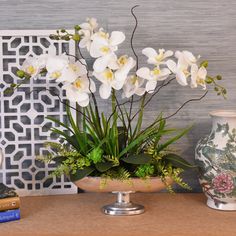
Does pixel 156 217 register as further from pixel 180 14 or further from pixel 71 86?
pixel 180 14

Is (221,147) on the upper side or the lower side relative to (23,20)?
lower

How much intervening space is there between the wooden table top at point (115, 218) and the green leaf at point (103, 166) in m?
0.15

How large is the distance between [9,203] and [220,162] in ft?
2.10

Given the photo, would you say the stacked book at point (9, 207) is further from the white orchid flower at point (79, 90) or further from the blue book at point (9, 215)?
the white orchid flower at point (79, 90)

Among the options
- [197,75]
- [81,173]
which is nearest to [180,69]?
[197,75]

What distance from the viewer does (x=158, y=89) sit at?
1.73 m

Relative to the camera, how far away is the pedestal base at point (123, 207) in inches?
59.8

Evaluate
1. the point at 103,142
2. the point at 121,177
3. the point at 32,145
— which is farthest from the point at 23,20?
the point at 121,177

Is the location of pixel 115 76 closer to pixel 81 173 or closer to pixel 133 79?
pixel 133 79

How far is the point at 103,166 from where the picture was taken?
1.46 metres

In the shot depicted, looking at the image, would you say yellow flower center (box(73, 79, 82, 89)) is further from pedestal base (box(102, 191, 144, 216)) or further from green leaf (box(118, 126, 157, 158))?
pedestal base (box(102, 191, 144, 216))

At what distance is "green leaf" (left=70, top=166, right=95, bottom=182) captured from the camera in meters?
1.46

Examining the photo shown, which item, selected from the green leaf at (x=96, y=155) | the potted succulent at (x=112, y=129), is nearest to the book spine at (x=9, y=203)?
the potted succulent at (x=112, y=129)

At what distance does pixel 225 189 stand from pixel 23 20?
86 cm
